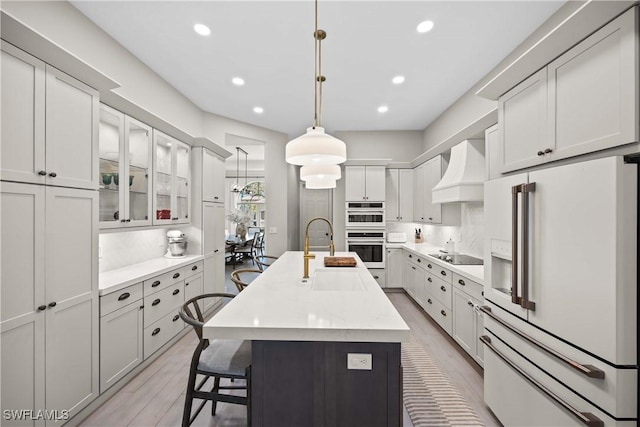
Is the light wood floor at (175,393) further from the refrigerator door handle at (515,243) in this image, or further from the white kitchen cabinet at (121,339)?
the refrigerator door handle at (515,243)

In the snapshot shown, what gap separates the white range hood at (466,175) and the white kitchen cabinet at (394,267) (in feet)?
5.63

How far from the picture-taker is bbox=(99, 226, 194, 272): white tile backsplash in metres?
2.65

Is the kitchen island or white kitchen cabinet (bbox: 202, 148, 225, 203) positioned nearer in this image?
the kitchen island

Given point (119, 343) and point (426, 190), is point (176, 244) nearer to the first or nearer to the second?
point (119, 343)

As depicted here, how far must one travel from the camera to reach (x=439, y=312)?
11.0 ft

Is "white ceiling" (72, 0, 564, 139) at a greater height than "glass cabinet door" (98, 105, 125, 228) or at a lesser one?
greater

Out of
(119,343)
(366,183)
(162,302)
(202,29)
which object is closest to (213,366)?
(119,343)

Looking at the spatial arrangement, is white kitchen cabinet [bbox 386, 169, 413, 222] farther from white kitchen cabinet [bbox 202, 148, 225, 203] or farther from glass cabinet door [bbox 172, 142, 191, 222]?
glass cabinet door [bbox 172, 142, 191, 222]

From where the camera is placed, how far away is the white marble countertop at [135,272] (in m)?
2.13

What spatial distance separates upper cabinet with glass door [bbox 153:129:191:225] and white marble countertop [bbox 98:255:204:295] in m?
0.49

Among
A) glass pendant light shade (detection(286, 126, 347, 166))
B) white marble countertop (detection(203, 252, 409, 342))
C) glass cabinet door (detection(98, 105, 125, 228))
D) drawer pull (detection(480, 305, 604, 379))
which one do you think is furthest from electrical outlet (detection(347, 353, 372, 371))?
glass cabinet door (detection(98, 105, 125, 228))

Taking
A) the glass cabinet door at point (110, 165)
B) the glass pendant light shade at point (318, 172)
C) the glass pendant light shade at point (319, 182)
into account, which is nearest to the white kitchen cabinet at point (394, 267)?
the glass pendant light shade at point (319, 182)

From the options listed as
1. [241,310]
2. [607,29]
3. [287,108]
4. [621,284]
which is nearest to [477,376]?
[621,284]

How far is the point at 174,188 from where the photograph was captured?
3.28 m
